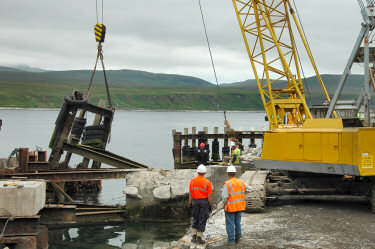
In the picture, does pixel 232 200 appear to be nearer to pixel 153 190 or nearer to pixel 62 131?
pixel 153 190

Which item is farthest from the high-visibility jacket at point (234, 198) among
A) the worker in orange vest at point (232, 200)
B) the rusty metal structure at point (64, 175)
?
the rusty metal structure at point (64, 175)

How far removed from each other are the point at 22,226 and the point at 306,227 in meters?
6.39

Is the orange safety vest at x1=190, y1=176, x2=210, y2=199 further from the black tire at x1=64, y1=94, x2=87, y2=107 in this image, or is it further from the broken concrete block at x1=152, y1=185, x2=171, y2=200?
the black tire at x1=64, y1=94, x2=87, y2=107

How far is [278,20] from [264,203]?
52.1 feet

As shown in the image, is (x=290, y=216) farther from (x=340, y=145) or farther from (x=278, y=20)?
(x=278, y=20)

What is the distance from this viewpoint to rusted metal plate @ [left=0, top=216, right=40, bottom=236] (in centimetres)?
1069

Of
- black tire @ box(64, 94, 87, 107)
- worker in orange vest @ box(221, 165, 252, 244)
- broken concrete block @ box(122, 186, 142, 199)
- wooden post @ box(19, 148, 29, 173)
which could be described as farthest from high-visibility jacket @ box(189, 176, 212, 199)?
black tire @ box(64, 94, 87, 107)

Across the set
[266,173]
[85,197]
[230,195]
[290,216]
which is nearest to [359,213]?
[290,216]

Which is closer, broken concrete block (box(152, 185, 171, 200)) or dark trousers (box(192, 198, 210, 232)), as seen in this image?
dark trousers (box(192, 198, 210, 232))

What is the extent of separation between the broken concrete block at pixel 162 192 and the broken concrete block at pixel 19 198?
8070 mm

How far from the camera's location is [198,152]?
29.5 metres

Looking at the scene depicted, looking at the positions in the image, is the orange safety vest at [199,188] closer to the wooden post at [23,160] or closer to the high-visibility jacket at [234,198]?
the high-visibility jacket at [234,198]

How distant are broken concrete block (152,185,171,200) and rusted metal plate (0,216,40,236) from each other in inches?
321

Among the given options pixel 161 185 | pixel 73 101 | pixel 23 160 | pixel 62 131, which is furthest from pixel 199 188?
pixel 62 131
